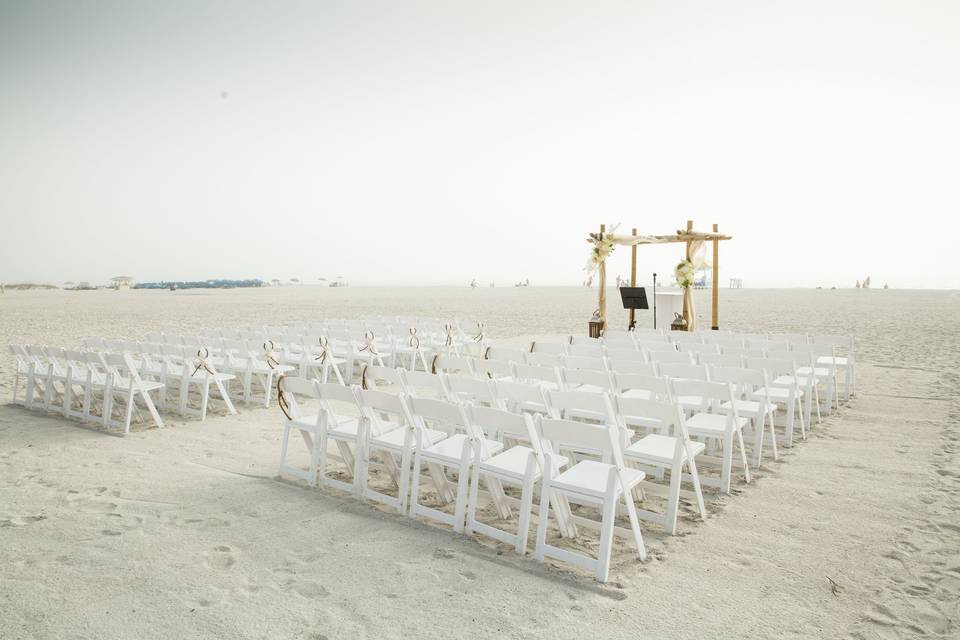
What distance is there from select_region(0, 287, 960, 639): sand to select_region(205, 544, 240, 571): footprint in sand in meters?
0.02

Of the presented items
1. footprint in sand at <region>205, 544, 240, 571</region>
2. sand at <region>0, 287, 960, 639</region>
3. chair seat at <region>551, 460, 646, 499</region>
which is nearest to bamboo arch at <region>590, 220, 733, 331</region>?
sand at <region>0, 287, 960, 639</region>

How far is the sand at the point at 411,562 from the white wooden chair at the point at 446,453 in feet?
0.45

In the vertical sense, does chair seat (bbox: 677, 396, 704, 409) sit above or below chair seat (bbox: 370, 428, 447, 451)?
above

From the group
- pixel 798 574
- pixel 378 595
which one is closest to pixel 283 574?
pixel 378 595

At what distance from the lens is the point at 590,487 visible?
302 cm

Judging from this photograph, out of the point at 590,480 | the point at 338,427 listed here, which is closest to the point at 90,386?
the point at 338,427

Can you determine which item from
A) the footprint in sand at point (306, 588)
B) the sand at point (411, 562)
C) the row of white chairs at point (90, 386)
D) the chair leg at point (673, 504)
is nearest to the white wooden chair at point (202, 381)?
the row of white chairs at point (90, 386)

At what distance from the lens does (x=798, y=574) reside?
3.00m

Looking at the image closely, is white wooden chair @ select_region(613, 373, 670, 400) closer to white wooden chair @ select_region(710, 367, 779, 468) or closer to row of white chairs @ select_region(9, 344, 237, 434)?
white wooden chair @ select_region(710, 367, 779, 468)

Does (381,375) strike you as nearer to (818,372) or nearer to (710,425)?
(710,425)

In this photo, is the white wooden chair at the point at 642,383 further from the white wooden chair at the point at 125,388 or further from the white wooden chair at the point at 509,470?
the white wooden chair at the point at 125,388

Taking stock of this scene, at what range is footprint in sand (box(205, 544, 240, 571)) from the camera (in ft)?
9.98

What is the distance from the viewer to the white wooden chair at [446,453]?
3.46m

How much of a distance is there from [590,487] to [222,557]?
6.89ft
